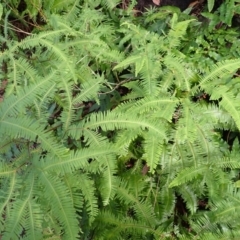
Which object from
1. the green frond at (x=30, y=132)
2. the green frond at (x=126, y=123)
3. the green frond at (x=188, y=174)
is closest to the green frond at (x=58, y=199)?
the green frond at (x=30, y=132)

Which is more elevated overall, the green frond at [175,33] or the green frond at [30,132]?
the green frond at [175,33]

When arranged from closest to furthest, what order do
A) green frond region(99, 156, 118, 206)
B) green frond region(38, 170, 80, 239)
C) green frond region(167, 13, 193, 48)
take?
green frond region(38, 170, 80, 239)
green frond region(99, 156, 118, 206)
green frond region(167, 13, 193, 48)

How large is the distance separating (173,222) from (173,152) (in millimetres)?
517

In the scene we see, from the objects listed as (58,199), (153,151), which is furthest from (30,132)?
(153,151)

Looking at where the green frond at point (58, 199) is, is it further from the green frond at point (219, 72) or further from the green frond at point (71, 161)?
the green frond at point (219, 72)

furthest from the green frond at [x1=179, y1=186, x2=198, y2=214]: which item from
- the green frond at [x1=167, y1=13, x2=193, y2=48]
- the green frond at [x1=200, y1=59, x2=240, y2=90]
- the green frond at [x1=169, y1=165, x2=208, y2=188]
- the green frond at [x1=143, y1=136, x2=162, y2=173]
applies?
the green frond at [x1=167, y1=13, x2=193, y2=48]

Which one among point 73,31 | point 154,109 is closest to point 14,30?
point 73,31

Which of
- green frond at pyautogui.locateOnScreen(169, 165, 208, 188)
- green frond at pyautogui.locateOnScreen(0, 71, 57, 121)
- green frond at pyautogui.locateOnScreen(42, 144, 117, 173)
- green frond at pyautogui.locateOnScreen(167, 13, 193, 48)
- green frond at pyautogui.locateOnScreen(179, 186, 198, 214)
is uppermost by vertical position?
green frond at pyautogui.locateOnScreen(167, 13, 193, 48)

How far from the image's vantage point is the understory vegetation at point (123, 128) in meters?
1.88

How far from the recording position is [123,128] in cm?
217

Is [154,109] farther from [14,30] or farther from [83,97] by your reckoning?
[14,30]

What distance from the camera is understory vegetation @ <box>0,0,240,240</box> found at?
1880 millimetres

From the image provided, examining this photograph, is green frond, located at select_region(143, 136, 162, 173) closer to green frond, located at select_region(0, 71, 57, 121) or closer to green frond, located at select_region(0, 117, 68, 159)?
green frond, located at select_region(0, 117, 68, 159)

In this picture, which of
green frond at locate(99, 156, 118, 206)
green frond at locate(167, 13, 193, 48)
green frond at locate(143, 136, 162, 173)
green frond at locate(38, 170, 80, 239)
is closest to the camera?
green frond at locate(38, 170, 80, 239)
